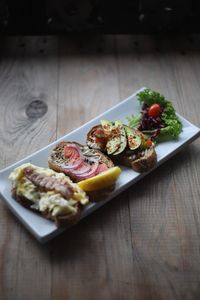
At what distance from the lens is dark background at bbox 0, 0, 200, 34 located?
9.02ft

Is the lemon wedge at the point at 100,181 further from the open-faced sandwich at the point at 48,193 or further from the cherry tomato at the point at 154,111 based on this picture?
the cherry tomato at the point at 154,111

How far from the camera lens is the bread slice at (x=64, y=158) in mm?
1859

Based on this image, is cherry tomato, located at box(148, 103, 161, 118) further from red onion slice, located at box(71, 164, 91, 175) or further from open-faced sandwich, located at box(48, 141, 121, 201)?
red onion slice, located at box(71, 164, 91, 175)

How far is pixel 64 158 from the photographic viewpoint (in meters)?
1.91

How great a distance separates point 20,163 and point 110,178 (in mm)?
424

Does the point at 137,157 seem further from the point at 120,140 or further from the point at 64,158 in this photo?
the point at 64,158

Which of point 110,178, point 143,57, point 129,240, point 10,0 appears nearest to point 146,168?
point 110,178

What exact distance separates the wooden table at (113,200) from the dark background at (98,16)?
86 mm

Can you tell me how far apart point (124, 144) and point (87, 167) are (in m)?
0.22

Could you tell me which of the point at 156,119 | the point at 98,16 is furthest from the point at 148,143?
the point at 98,16

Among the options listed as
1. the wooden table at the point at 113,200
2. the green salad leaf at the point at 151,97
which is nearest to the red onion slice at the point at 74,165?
the wooden table at the point at 113,200

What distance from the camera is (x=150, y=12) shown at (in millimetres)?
2795

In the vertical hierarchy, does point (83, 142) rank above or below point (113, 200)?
Result: above

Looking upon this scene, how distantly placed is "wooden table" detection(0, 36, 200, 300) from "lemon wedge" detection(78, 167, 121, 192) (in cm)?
15
